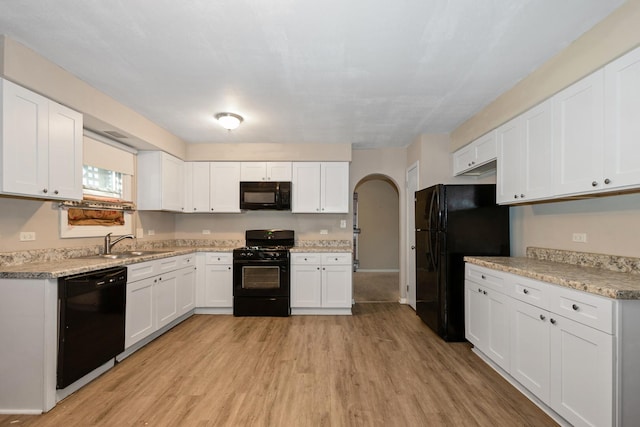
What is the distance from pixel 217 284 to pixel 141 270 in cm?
130

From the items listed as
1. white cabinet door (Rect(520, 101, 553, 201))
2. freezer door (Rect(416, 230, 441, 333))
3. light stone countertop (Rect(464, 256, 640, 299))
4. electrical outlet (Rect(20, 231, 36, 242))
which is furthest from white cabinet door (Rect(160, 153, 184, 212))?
white cabinet door (Rect(520, 101, 553, 201))

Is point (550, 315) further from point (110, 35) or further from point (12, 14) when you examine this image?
point (12, 14)

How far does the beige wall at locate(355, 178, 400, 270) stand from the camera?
8102 millimetres

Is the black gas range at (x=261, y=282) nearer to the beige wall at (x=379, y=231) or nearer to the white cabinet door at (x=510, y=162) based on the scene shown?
the white cabinet door at (x=510, y=162)

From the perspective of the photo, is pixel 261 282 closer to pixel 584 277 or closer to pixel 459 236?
pixel 459 236

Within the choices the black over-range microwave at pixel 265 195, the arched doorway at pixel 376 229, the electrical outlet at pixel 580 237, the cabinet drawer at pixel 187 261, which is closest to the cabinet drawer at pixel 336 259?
the black over-range microwave at pixel 265 195

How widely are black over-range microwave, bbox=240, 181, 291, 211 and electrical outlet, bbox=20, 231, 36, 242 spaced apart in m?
2.31

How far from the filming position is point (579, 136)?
6.64 ft

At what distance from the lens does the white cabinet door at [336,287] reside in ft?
13.7

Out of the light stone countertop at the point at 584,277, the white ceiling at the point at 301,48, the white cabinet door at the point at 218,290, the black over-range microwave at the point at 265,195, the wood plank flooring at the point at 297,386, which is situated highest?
the white ceiling at the point at 301,48

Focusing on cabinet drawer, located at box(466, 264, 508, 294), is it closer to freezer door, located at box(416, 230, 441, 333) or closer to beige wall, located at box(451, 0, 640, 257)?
freezer door, located at box(416, 230, 441, 333)

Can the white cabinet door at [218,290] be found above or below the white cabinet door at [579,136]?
below

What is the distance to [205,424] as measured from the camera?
6.27 feet

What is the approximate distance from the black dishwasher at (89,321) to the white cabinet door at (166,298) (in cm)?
57
